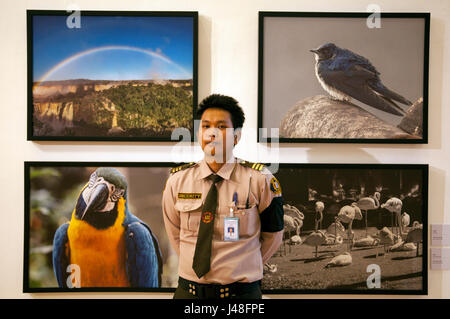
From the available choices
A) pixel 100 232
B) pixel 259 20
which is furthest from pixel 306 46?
pixel 100 232

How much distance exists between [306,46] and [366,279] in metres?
1.23

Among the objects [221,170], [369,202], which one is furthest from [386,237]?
[221,170]

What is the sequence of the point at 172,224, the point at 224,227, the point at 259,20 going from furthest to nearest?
the point at 259,20 → the point at 172,224 → the point at 224,227

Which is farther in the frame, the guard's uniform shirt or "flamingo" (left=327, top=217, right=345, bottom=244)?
"flamingo" (left=327, top=217, right=345, bottom=244)

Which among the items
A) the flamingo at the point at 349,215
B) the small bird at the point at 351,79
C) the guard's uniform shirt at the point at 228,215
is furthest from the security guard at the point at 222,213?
the small bird at the point at 351,79

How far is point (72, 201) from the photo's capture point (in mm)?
1750

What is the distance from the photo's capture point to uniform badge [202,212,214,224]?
120cm

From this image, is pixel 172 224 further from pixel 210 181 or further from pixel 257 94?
pixel 257 94

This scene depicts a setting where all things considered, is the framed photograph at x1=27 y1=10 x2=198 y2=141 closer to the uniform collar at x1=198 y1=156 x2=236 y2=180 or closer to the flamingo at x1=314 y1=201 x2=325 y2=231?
the uniform collar at x1=198 y1=156 x2=236 y2=180

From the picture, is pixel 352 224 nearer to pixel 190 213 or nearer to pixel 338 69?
pixel 338 69

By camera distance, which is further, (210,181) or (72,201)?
(72,201)

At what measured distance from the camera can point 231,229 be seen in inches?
47.0

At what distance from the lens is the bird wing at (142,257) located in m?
1.75

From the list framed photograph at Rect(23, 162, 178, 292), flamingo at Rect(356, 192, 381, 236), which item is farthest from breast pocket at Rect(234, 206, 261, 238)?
flamingo at Rect(356, 192, 381, 236)
